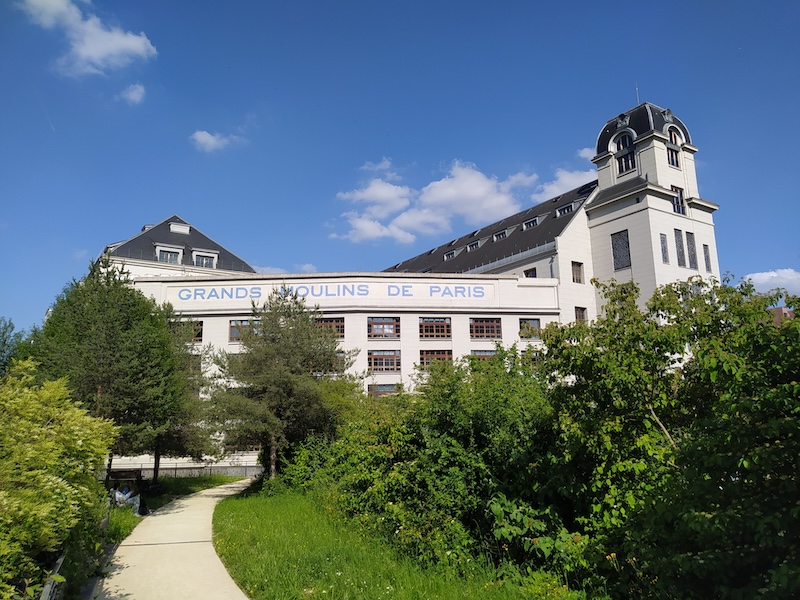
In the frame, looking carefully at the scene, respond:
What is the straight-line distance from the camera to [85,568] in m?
7.95

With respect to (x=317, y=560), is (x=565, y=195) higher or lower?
higher

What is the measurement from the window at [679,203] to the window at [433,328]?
72.4 feet

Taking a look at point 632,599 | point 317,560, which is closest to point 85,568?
point 317,560

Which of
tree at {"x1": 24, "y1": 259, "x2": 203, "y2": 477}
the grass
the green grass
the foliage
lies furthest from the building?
the foliage

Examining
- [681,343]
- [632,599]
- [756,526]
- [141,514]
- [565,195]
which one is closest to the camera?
[756,526]

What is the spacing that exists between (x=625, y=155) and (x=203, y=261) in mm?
37719

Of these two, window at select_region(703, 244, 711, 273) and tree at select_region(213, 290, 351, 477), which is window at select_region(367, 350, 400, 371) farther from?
window at select_region(703, 244, 711, 273)

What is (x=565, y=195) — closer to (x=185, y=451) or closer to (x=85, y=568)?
(x=185, y=451)

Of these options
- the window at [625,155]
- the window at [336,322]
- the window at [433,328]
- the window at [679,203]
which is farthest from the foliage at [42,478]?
the window at [625,155]

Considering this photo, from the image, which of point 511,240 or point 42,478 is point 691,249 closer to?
point 511,240

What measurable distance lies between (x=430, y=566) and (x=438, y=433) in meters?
2.19

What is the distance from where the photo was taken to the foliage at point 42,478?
229 inches

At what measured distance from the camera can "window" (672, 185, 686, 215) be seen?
148 feet

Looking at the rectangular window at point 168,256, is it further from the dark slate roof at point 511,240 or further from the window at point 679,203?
the window at point 679,203
